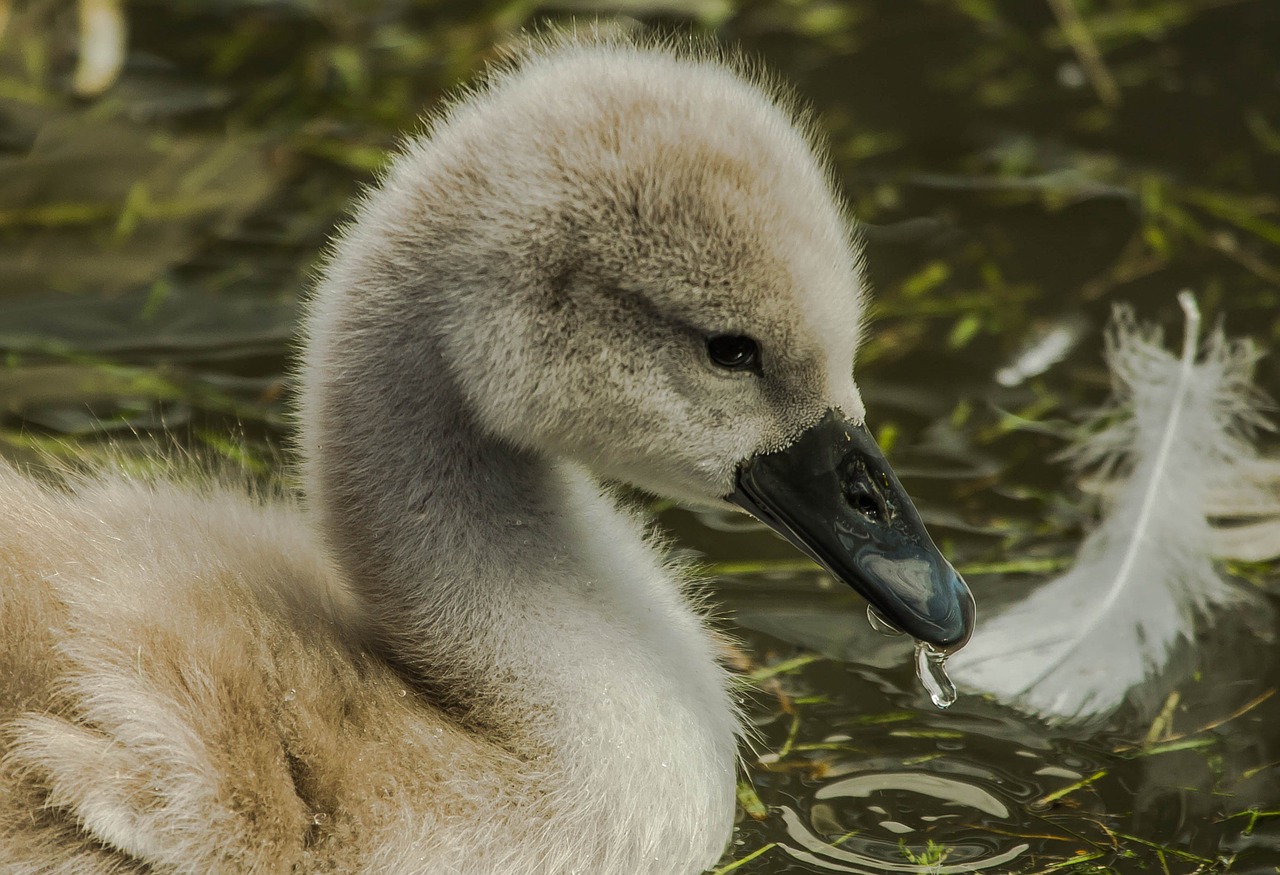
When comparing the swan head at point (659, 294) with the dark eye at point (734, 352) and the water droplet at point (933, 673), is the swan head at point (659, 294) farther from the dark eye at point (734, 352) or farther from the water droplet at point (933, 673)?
the water droplet at point (933, 673)

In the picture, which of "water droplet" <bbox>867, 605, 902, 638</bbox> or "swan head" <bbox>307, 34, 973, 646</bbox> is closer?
"swan head" <bbox>307, 34, 973, 646</bbox>

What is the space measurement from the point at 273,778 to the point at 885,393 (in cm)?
217

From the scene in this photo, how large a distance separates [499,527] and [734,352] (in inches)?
17.5

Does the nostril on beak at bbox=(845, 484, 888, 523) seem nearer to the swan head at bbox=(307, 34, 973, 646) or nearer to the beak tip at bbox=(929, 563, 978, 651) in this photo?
the swan head at bbox=(307, 34, 973, 646)

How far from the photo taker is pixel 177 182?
487cm

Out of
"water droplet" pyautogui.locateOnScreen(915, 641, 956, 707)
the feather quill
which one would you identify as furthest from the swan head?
the feather quill

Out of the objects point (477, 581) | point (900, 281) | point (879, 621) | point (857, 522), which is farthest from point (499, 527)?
point (900, 281)

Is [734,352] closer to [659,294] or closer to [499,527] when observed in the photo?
[659,294]

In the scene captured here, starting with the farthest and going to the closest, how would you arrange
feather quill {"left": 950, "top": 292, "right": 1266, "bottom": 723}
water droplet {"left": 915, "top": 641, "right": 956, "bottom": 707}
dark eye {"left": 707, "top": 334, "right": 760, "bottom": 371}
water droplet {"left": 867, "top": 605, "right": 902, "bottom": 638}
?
1. feather quill {"left": 950, "top": 292, "right": 1266, "bottom": 723}
2. water droplet {"left": 915, "top": 641, "right": 956, "bottom": 707}
3. water droplet {"left": 867, "top": 605, "right": 902, "bottom": 638}
4. dark eye {"left": 707, "top": 334, "right": 760, "bottom": 371}

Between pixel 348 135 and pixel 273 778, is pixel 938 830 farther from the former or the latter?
pixel 348 135

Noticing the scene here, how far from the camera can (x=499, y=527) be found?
2.68m

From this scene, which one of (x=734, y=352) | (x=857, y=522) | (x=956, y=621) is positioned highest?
(x=734, y=352)

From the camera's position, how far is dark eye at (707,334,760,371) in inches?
102

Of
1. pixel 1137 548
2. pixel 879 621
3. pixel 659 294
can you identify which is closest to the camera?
pixel 659 294
